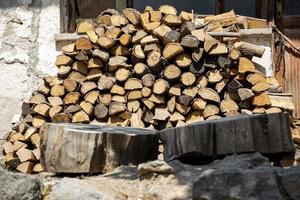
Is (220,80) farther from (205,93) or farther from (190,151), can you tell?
(190,151)

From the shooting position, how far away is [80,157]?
311cm

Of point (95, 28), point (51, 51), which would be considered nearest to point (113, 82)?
point (95, 28)

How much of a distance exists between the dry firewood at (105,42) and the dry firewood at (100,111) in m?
0.59

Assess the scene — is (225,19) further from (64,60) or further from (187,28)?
(64,60)

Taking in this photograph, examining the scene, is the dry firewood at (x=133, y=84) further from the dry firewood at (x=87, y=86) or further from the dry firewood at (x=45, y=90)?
the dry firewood at (x=45, y=90)

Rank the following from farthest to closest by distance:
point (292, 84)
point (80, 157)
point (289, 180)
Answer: point (292, 84), point (80, 157), point (289, 180)

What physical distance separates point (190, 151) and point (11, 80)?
3.62 metres

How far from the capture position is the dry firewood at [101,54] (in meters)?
5.38

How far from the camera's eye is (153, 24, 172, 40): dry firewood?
205 inches

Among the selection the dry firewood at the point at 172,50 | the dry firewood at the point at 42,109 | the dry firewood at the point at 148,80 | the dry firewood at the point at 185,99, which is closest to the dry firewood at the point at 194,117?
the dry firewood at the point at 185,99

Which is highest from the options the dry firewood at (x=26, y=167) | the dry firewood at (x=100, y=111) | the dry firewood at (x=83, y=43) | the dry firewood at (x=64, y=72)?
the dry firewood at (x=83, y=43)

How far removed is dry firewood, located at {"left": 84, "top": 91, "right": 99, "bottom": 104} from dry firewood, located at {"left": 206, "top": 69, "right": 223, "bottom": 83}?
109cm

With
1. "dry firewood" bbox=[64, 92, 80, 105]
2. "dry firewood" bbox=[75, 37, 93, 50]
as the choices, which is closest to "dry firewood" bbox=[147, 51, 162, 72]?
"dry firewood" bbox=[75, 37, 93, 50]

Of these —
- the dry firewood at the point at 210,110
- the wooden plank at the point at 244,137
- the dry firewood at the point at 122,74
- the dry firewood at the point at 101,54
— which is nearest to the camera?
the wooden plank at the point at 244,137
